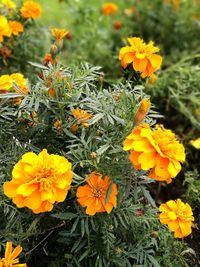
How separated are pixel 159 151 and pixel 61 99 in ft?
1.46

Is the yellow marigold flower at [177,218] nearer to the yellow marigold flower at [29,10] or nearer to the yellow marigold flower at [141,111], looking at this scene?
the yellow marigold flower at [141,111]

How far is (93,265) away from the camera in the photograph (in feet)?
5.05

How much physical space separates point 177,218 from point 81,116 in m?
0.45

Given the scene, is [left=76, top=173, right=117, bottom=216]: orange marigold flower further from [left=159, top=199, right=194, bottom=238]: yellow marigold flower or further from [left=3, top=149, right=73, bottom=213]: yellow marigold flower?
[left=159, top=199, right=194, bottom=238]: yellow marigold flower

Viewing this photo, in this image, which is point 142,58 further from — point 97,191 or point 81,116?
point 97,191

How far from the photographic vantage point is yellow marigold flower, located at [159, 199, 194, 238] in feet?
4.91

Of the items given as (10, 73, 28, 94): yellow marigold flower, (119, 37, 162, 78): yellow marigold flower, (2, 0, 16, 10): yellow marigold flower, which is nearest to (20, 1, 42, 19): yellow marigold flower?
(2, 0, 16, 10): yellow marigold flower

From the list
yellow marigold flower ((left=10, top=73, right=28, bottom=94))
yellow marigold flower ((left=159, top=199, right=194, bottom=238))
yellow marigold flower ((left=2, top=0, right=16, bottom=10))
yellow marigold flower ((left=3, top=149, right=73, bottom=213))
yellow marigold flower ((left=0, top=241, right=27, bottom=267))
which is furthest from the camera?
yellow marigold flower ((left=2, top=0, right=16, bottom=10))

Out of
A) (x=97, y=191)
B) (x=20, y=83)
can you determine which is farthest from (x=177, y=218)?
(x=20, y=83)

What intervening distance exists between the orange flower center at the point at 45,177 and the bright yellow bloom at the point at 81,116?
0.27 meters

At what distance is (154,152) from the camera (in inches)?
50.5

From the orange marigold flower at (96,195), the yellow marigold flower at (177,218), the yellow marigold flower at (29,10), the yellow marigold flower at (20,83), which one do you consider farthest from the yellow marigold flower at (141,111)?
the yellow marigold flower at (29,10)

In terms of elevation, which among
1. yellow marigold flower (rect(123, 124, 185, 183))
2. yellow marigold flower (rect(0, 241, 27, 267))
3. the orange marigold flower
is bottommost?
yellow marigold flower (rect(0, 241, 27, 267))

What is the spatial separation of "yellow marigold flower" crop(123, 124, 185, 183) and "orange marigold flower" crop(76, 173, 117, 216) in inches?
4.9
